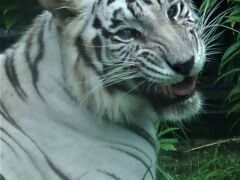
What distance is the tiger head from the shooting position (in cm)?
247

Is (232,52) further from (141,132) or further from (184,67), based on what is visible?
(184,67)

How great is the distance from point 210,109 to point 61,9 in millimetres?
2561

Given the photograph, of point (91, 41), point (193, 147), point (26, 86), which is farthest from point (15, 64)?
point (193, 147)

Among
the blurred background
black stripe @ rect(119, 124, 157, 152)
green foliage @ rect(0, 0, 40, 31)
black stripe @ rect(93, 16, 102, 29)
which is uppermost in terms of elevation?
black stripe @ rect(93, 16, 102, 29)

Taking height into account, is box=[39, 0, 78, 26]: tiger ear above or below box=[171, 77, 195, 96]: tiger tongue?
above

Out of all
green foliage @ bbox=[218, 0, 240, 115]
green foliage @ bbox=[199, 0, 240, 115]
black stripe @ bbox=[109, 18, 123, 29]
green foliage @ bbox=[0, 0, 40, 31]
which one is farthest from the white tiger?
green foliage @ bbox=[0, 0, 40, 31]

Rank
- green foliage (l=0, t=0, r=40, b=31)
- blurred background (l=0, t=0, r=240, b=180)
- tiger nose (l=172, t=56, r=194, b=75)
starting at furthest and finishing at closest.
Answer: green foliage (l=0, t=0, r=40, b=31), blurred background (l=0, t=0, r=240, b=180), tiger nose (l=172, t=56, r=194, b=75)

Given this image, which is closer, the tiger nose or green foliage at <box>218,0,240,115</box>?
the tiger nose

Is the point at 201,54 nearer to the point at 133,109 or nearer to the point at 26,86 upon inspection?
the point at 133,109

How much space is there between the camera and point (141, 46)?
2.52m

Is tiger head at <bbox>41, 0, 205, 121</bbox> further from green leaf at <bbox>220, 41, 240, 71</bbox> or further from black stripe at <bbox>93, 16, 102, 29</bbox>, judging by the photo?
green leaf at <bbox>220, 41, 240, 71</bbox>

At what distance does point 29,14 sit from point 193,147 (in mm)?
1208

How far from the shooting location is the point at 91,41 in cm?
259

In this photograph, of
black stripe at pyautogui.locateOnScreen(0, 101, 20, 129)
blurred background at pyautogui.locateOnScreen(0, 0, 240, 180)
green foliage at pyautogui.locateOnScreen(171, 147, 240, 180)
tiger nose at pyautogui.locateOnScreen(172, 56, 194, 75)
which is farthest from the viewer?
blurred background at pyautogui.locateOnScreen(0, 0, 240, 180)
